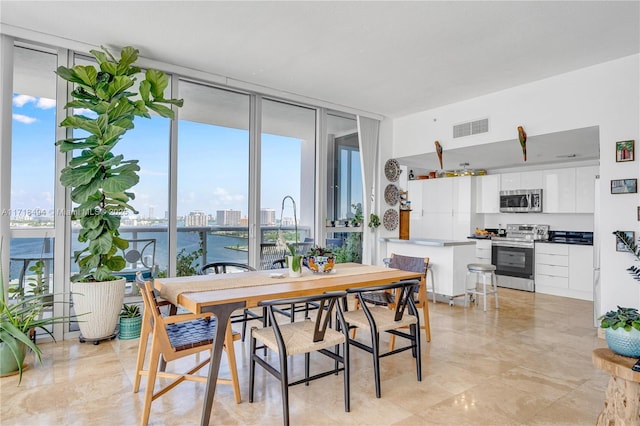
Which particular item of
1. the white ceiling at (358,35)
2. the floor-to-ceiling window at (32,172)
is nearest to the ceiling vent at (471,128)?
the white ceiling at (358,35)

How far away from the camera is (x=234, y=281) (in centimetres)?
282

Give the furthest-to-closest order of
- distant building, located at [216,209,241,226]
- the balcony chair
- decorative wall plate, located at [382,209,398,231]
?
decorative wall plate, located at [382,209,398,231], distant building, located at [216,209,241,226], the balcony chair

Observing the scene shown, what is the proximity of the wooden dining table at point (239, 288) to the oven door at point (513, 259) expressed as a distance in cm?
397

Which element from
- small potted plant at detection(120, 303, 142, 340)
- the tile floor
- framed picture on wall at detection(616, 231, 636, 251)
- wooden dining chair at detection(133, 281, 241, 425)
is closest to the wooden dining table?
wooden dining chair at detection(133, 281, 241, 425)

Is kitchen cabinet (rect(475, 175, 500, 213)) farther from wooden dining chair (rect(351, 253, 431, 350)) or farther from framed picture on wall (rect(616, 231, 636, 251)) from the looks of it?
wooden dining chair (rect(351, 253, 431, 350))

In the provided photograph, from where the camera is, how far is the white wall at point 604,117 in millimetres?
3648

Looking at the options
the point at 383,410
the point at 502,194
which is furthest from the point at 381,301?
the point at 502,194

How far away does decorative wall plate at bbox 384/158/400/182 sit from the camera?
20.0 feet

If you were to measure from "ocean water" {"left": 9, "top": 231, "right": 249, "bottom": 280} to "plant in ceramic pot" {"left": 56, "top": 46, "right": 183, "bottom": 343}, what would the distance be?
392 millimetres

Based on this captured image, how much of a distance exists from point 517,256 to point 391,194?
2462 millimetres

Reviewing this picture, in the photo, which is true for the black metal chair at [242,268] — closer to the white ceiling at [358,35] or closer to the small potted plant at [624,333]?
the white ceiling at [358,35]

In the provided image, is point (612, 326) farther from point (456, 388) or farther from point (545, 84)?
point (545, 84)

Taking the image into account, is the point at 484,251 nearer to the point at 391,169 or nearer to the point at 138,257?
the point at 391,169

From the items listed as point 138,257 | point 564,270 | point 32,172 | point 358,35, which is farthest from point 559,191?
point 32,172
